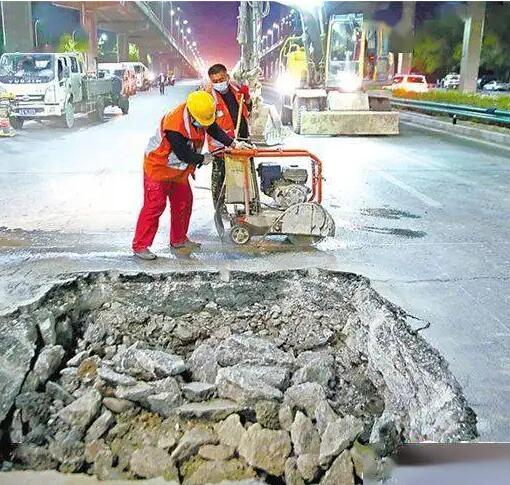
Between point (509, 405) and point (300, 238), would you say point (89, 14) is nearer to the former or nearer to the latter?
point (300, 238)

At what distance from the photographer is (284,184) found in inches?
246

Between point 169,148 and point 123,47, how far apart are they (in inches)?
1836

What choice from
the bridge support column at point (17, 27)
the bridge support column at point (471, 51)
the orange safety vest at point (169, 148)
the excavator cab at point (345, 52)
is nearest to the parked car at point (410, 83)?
the bridge support column at point (471, 51)

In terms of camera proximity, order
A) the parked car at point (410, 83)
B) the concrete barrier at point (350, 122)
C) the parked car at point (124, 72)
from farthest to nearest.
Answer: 1. the parked car at point (410, 83)
2. the parked car at point (124, 72)
3. the concrete barrier at point (350, 122)

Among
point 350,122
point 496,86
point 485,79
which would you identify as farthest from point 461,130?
point 485,79

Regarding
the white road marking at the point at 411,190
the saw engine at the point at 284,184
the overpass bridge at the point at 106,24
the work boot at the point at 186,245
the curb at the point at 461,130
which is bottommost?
the work boot at the point at 186,245

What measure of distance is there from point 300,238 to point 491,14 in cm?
2520

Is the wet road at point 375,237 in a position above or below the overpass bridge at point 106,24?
below

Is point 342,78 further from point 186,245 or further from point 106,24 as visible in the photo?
point 106,24

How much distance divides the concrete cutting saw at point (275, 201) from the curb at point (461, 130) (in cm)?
914

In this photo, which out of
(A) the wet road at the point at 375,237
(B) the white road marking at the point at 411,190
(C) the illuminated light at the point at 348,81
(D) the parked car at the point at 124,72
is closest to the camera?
(A) the wet road at the point at 375,237

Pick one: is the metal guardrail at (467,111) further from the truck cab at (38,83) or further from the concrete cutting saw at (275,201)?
the truck cab at (38,83)

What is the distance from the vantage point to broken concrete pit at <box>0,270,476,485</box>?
11.0 feet

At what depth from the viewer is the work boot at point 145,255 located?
5.53 metres
